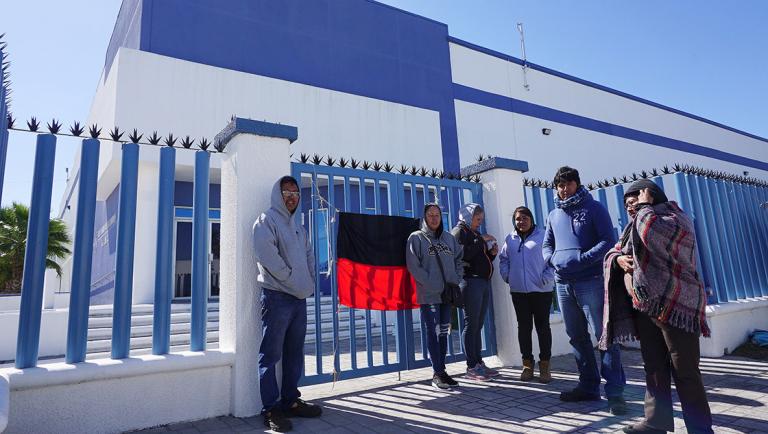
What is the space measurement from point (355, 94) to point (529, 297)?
35.3 feet

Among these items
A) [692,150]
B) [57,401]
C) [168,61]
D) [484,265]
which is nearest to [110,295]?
[168,61]

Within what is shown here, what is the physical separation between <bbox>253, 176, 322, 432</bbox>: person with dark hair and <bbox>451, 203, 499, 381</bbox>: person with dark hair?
1760mm

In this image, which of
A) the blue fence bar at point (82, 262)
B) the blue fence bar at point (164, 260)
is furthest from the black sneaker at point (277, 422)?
the blue fence bar at point (82, 262)

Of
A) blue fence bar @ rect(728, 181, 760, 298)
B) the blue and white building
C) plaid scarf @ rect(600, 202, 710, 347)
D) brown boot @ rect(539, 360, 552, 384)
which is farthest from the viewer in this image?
the blue and white building

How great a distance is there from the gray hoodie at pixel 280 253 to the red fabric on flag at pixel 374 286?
0.71 m

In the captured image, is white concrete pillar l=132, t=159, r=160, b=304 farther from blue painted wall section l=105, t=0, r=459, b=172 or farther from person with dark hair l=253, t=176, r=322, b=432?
person with dark hair l=253, t=176, r=322, b=432

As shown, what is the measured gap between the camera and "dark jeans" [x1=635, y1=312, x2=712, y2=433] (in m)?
2.52

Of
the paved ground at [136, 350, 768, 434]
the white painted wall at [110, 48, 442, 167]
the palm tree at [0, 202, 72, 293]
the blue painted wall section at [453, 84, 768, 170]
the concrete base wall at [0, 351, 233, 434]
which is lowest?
the paved ground at [136, 350, 768, 434]

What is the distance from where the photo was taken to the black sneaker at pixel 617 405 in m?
3.32

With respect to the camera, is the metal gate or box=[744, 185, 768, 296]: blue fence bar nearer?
the metal gate

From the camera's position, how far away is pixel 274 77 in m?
12.9

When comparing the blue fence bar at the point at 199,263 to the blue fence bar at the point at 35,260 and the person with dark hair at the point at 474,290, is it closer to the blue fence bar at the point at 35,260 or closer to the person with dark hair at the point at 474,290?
the blue fence bar at the point at 35,260

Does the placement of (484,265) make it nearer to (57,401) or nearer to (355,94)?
(57,401)

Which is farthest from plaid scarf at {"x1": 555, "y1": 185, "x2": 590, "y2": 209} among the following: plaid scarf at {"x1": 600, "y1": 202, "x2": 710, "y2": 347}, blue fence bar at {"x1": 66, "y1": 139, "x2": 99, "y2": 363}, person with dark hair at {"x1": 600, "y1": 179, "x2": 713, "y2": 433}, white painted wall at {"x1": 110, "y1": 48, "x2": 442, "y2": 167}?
white painted wall at {"x1": 110, "y1": 48, "x2": 442, "y2": 167}
